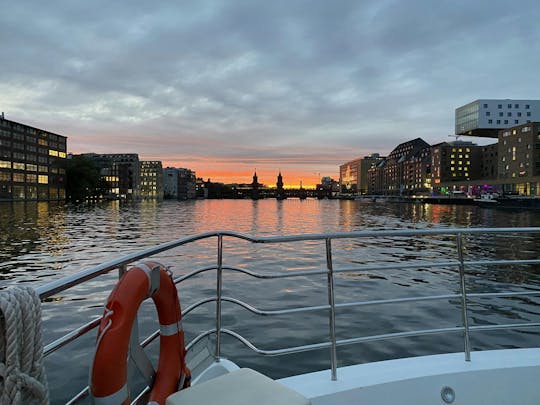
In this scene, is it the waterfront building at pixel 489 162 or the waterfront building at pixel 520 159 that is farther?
the waterfront building at pixel 489 162

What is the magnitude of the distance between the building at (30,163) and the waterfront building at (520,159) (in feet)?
463

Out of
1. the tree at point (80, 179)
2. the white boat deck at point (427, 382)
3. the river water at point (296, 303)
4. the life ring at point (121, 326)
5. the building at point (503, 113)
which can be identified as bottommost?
the river water at point (296, 303)

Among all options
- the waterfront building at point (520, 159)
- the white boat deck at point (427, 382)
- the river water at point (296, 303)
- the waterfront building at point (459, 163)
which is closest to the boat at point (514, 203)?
the waterfront building at point (520, 159)

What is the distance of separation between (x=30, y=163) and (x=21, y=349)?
5898 inches

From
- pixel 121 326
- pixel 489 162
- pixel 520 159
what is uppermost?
pixel 489 162

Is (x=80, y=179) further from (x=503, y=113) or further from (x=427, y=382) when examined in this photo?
(x=427, y=382)

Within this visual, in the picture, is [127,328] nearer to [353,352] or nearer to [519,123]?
[353,352]

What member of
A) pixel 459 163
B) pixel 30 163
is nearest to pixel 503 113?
pixel 459 163

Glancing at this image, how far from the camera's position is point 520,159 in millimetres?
112875

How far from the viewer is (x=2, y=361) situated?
1.46 m

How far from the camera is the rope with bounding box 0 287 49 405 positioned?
1454mm

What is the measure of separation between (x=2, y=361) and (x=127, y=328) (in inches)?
22.8

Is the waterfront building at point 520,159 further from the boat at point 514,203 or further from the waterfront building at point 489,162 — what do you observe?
the waterfront building at point 489,162

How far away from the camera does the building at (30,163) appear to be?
12056 cm
